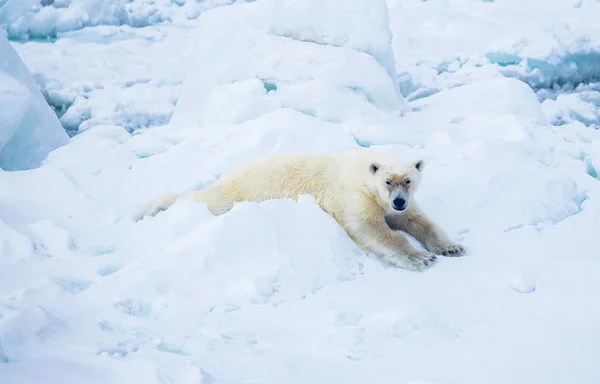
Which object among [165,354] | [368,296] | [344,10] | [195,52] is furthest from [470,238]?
[195,52]

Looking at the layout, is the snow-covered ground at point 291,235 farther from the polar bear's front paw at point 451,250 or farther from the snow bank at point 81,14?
the snow bank at point 81,14

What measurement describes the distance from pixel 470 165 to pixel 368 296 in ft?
6.87

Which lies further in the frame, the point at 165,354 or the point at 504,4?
the point at 504,4

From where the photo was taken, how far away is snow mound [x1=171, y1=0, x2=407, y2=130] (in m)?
6.53

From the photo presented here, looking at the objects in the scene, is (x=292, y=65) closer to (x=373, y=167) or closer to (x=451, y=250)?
(x=373, y=167)

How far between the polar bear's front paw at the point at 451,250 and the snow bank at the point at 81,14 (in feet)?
35.8

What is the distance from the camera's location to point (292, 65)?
686 centimetres

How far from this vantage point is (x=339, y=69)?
6773 mm

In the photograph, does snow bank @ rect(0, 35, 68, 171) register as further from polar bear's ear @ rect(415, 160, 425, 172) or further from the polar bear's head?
polar bear's ear @ rect(415, 160, 425, 172)

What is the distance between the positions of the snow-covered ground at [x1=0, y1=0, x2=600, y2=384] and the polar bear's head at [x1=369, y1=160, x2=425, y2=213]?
1.40ft

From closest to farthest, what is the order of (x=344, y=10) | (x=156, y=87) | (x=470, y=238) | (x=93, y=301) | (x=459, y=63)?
1. (x=93, y=301)
2. (x=470, y=238)
3. (x=344, y=10)
4. (x=156, y=87)
5. (x=459, y=63)

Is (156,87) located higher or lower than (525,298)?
lower

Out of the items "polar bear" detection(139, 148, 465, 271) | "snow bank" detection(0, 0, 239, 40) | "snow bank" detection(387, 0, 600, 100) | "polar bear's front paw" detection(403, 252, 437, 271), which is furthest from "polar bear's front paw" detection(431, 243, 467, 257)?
"snow bank" detection(0, 0, 239, 40)

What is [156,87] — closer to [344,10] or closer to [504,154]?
[344,10]
